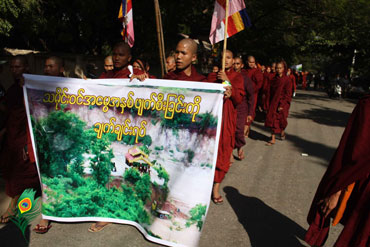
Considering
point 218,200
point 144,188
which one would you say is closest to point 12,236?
point 144,188

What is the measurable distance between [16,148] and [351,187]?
9.84 ft

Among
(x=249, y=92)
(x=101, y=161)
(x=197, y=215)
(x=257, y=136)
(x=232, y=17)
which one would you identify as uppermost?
(x=232, y=17)

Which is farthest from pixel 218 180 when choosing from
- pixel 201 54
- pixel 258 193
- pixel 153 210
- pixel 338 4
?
pixel 201 54

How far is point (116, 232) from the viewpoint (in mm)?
3213

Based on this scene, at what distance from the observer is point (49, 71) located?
A: 332cm

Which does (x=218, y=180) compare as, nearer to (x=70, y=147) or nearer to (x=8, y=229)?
(x=70, y=147)

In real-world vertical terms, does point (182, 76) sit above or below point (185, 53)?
below

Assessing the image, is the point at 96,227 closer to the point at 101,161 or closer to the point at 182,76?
the point at 101,161

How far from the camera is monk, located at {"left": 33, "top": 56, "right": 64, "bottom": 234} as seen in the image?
3.19m

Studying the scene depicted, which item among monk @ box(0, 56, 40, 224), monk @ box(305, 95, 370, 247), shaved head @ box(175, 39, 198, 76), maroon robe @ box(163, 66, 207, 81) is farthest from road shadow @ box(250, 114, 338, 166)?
monk @ box(0, 56, 40, 224)

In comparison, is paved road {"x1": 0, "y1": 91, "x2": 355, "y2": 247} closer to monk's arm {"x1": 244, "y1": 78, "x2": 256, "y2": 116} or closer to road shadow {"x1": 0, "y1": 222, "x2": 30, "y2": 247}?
Answer: road shadow {"x1": 0, "y1": 222, "x2": 30, "y2": 247}

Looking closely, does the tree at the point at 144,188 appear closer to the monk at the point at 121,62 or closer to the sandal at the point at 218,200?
the monk at the point at 121,62

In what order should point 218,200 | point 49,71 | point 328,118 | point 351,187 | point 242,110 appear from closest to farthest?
point 351,187
point 49,71
point 218,200
point 242,110
point 328,118

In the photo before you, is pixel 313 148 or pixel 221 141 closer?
pixel 221 141
